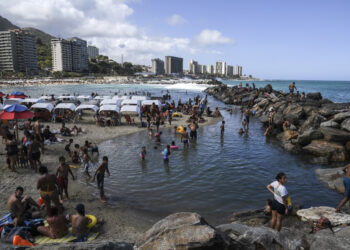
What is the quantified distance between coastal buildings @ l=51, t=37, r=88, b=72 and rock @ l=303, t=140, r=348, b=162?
152468mm

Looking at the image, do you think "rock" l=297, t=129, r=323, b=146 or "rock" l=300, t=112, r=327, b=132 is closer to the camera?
"rock" l=297, t=129, r=323, b=146

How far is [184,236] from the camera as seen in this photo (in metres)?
3.96

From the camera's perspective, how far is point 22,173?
33.7 feet

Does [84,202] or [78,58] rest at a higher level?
[78,58]

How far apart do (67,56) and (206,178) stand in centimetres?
15635

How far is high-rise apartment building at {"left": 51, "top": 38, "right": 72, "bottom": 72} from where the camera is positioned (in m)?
140

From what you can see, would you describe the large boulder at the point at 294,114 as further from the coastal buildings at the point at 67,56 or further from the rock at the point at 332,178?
the coastal buildings at the point at 67,56

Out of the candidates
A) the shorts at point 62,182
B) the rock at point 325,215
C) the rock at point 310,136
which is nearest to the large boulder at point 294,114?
the rock at point 310,136

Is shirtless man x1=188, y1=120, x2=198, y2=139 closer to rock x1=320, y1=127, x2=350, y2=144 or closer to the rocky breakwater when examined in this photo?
the rocky breakwater

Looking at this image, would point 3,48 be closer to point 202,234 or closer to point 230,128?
point 230,128

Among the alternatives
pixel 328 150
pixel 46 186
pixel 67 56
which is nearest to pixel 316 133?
pixel 328 150

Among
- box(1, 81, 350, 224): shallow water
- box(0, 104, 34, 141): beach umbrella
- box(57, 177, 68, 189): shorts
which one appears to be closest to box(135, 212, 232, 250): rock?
box(1, 81, 350, 224): shallow water

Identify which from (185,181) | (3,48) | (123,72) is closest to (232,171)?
(185,181)

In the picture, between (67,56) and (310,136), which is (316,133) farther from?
(67,56)
